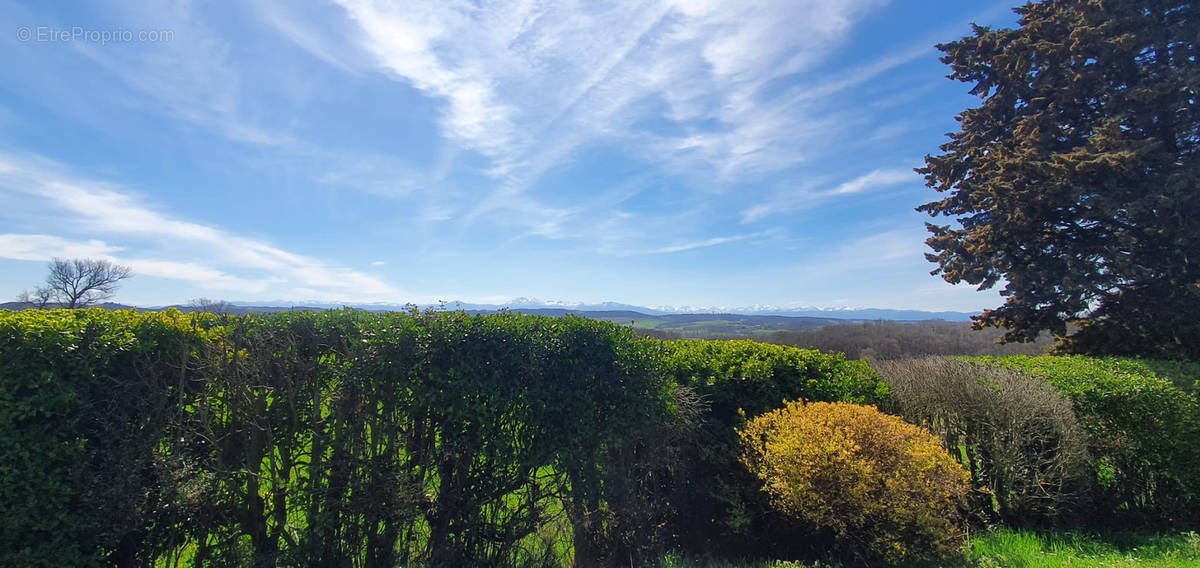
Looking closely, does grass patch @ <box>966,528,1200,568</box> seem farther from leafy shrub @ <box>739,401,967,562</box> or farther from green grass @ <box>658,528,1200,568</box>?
leafy shrub @ <box>739,401,967,562</box>

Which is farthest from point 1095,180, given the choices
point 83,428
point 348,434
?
point 83,428

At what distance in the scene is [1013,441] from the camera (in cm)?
529

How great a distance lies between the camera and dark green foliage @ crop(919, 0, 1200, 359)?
7691 mm

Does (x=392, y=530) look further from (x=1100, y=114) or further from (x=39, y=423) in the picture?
(x=1100, y=114)

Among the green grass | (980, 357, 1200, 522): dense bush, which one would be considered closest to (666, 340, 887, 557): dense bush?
the green grass

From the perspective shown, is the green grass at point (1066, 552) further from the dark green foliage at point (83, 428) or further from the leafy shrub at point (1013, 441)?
the dark green foliage at point (83, 428)

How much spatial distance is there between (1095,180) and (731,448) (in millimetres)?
8334

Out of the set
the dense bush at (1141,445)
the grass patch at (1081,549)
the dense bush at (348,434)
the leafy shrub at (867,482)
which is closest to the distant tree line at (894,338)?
the dense bush at (1141,445)

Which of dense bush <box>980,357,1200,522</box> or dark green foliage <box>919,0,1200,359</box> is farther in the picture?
dark green foliage <box>919,0,1200,359</box>

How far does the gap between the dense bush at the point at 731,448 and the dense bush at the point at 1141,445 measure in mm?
2920

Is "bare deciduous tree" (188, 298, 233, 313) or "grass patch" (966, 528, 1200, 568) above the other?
"bare deciduous tree" (188, 298, 233, 313)

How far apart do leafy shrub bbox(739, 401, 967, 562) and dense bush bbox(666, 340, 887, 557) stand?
48 centimetres

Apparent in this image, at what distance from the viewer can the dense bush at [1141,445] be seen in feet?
17.6

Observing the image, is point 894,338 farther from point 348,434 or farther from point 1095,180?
point 348,434
